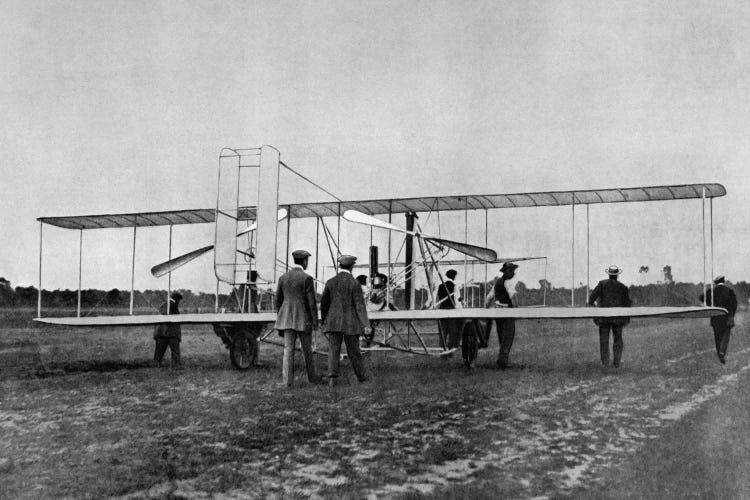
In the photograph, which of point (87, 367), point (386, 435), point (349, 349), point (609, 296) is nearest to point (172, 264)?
point (87, 367)

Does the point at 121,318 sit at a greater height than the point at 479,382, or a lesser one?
greater

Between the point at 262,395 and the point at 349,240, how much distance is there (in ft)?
19.3

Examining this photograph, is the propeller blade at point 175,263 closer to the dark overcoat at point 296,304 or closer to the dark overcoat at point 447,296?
the dark overcoat at point 447,296

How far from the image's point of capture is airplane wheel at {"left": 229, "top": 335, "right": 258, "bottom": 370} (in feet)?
35.0

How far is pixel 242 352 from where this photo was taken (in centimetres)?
1077

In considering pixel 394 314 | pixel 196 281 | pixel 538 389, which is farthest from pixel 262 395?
pixel 196 281

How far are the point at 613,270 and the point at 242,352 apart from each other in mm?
Answer: 6029

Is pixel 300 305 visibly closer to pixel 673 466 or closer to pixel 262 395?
pixel 262 395

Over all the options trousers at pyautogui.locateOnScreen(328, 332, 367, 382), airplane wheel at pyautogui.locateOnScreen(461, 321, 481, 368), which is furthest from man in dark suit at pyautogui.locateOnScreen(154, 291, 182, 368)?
airplane wheel at pyautogui.locateOnScreen(461, 321, 481, 368)

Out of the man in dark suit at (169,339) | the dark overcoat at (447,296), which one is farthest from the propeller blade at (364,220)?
the man in dark suit at (169,339)

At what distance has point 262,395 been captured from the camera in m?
7.54

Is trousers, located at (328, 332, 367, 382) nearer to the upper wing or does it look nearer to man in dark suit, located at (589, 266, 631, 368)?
the upper wing

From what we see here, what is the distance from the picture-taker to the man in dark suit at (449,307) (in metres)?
11.1

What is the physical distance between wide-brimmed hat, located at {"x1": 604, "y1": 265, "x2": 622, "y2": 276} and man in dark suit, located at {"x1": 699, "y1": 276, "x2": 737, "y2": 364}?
1.37m
